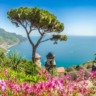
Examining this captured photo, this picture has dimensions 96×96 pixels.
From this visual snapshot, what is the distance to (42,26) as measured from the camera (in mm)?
54062

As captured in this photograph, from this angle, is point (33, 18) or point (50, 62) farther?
point (33, 18)

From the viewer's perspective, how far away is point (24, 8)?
178ft

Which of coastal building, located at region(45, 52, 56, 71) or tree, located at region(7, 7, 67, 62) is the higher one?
tree, located at region(7, 7, 67, 62)

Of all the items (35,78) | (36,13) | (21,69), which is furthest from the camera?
(36,13)

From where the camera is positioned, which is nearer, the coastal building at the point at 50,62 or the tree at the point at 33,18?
the coastal building at the point at 50,62

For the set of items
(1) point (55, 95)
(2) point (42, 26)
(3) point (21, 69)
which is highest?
(2) point (42, 26)

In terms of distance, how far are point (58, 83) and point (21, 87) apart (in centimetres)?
84

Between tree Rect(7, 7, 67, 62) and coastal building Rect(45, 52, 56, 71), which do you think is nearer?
coastal building Rect(45, 52, 56, 71)

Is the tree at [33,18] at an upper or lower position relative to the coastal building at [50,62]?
upper

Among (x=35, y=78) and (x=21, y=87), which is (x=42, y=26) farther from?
(x=21, y=87)

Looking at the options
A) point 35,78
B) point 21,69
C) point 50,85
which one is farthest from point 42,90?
point 21,69

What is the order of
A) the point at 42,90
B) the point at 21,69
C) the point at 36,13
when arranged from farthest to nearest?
the point at 36,13
the point at 21,69
the point at 42,90

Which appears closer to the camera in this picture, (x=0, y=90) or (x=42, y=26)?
(x=0, y=90)

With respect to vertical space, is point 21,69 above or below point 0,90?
above
